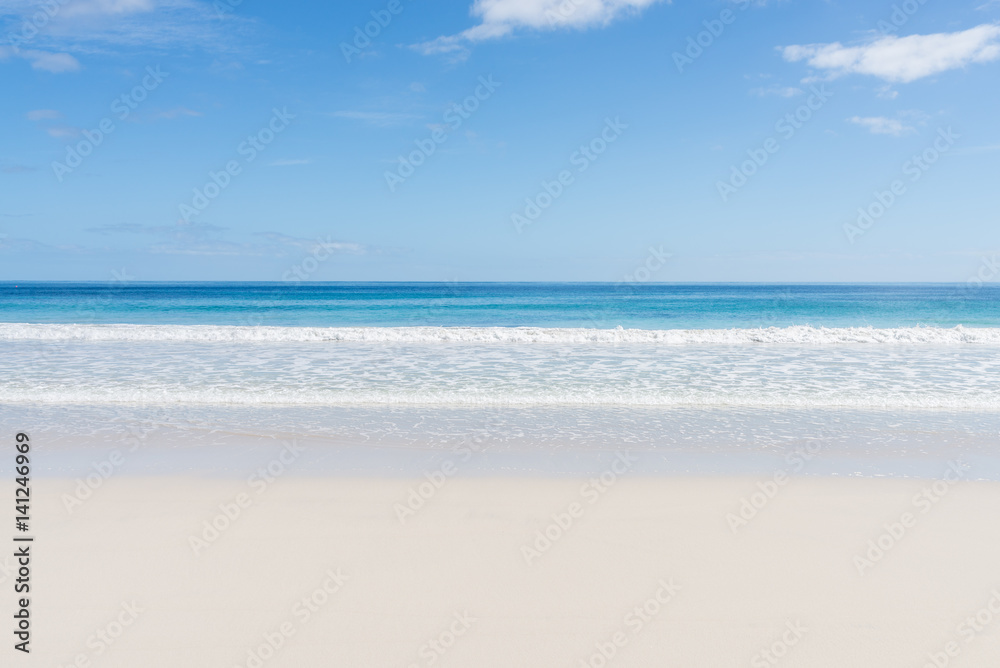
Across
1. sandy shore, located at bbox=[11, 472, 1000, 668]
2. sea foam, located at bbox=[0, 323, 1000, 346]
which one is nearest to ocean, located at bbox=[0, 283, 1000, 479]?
sea foam, located at bbox=[0, 323, 1000, 346]

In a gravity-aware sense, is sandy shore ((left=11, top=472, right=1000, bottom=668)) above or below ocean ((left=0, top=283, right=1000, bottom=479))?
below

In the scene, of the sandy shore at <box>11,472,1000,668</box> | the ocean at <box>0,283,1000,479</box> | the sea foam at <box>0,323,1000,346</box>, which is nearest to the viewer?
the sandy shore at <box>11,472,1000,668</box>

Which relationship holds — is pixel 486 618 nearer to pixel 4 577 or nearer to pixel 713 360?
pixel 4 577

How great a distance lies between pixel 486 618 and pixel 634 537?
154cm

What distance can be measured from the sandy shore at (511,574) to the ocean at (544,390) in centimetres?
137

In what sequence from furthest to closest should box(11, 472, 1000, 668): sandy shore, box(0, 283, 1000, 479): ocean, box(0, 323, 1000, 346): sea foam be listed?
box(0, 323, 1000, 346): sea foam, box(0, 283, 1000, 479): ocean, box(11, 472, 1000, 668): sandy shore

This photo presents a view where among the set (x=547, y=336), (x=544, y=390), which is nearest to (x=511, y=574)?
(x=544, y=390)

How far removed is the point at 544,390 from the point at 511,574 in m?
6.49

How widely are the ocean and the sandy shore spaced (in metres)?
1.37

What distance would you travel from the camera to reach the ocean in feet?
24.5

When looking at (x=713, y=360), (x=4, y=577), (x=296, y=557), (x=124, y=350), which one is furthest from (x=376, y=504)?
(x=124, y=350)

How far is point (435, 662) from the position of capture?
3.24 m

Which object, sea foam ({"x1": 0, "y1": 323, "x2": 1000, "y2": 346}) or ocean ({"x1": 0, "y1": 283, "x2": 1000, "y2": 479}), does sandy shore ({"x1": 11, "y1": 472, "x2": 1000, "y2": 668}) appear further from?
sea foam ({"x1": 0, "y1": 323, "x2": 1000, "y2": 346})

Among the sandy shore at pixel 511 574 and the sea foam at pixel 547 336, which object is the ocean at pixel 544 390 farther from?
the sandy shore at pixel 511 574
